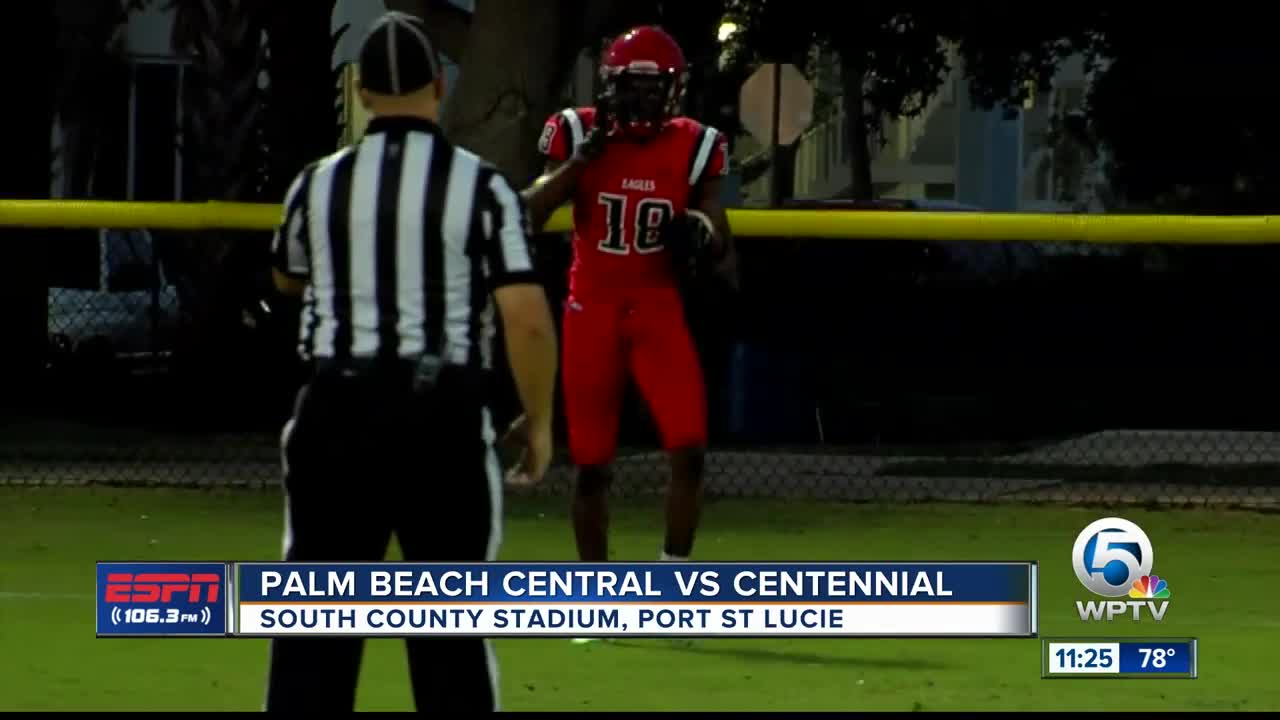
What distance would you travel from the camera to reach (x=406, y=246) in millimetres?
6391

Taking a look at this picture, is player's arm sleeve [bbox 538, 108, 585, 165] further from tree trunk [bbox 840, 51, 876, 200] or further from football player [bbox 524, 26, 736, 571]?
tree trunk [bbox 840, 51, 876, 200]

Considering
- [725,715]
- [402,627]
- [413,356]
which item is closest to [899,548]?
[725,715]

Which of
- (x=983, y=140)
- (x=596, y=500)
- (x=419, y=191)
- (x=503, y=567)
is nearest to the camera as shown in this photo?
(x=419, y=191)

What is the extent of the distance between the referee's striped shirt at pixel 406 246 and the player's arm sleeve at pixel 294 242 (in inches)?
0.7

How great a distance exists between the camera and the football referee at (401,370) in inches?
252

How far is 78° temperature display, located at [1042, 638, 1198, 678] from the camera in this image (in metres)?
8.97

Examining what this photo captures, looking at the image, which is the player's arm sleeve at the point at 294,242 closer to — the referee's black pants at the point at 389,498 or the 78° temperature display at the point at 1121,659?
the referee's black pants at the point at 389,498

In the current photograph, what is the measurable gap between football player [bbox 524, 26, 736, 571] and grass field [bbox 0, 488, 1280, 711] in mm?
658

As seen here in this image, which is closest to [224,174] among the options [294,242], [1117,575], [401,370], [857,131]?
[1117,575]

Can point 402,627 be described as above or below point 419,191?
below

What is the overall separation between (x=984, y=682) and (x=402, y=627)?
238 centimetres

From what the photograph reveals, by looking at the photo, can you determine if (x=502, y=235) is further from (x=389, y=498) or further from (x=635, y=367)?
(x=635, y=367)

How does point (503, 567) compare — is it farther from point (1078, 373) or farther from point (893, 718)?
point (1078, 373)

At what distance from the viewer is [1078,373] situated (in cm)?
2169
